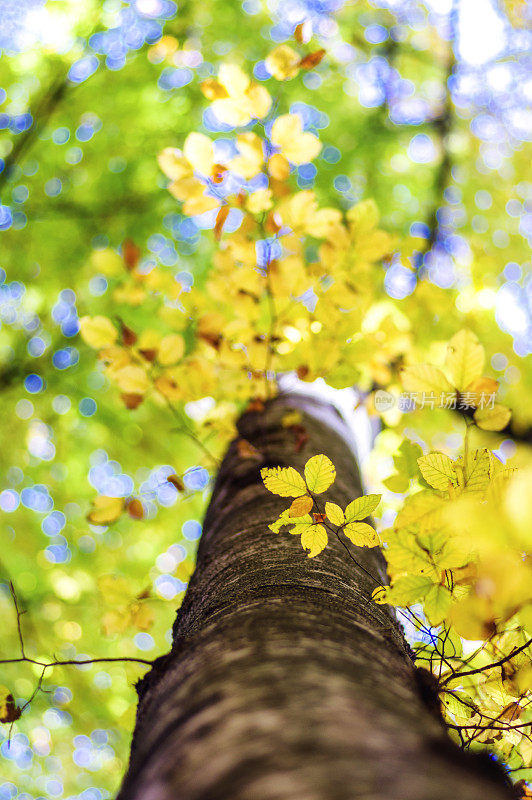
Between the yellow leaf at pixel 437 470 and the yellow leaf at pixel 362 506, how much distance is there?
0.09 m

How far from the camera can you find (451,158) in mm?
3664

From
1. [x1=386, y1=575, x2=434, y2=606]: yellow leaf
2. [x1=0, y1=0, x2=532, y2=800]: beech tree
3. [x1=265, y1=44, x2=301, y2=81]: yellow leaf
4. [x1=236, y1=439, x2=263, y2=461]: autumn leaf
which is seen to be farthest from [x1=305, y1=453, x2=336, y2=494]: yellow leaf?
[x1=265, y1=44, x2=301, y2=81]: yellow leaf

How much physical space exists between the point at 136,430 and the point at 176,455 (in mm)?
320

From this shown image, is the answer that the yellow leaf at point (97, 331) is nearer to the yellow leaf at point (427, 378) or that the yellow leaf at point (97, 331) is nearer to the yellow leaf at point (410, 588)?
the yellow leaf at point (427, 378)

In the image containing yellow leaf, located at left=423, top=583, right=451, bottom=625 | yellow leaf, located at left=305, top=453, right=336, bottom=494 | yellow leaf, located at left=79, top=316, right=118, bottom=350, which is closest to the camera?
yellow leaf, located at left=423, top=583, right=451, bottom=625

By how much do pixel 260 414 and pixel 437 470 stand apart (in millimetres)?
1129

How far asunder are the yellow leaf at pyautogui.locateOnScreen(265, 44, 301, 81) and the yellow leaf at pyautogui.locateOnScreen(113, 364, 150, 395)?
88 centimetres

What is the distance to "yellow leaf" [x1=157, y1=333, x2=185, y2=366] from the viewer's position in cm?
131

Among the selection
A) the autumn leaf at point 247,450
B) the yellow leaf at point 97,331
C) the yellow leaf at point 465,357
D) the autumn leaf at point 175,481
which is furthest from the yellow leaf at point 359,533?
the yellow leaf at point 97,331

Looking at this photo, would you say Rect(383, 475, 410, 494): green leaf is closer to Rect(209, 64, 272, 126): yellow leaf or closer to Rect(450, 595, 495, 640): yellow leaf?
Rect(450, 595, 495, 640): yellow leaf

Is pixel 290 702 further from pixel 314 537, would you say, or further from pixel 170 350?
pixel 170 350

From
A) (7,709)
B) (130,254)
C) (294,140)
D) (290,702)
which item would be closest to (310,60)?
(294,140)

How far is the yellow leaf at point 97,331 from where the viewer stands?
4.17 ft

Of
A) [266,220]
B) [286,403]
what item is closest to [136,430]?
[286,403]
